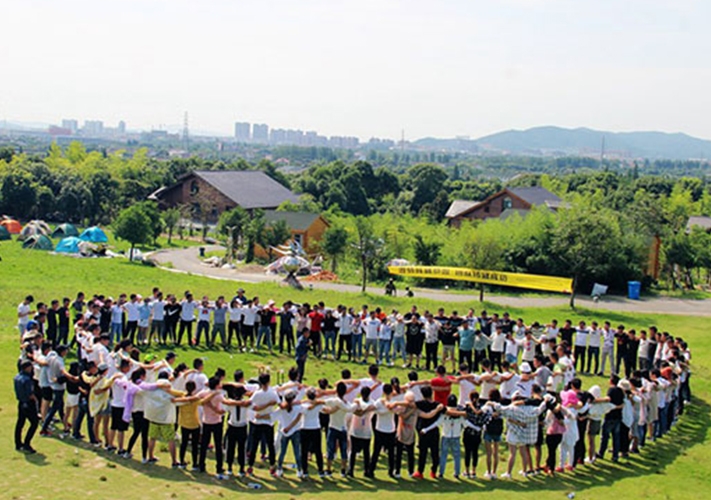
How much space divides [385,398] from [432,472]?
61.3 inches

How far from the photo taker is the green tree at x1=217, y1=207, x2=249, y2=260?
5229cm

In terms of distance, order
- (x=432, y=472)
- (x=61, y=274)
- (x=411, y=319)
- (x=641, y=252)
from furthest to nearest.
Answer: (x=641, y=252), (x=61, y=274), (x=411, y=319), (x=432, y=472)

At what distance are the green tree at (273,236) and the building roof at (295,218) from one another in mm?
3797

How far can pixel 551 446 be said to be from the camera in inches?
517

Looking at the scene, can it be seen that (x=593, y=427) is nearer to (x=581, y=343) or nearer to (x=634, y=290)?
(x=581, y=343)

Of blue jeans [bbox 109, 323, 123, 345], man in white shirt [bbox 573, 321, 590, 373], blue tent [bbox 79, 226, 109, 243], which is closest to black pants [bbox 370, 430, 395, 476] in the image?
man in white shirt [bbox 573, 321, 590, 373]

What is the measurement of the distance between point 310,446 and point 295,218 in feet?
146

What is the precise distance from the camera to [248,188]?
78.4 meters

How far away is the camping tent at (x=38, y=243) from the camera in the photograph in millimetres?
50125

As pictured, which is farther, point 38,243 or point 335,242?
point 38,243

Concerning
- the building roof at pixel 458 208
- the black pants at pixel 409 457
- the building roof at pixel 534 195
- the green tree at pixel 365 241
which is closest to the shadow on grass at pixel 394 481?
the black pants at pixel 409 457

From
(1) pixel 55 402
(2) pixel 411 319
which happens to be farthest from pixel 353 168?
(1) pixel 55 402

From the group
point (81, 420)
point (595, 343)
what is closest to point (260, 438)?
point (81, 420)

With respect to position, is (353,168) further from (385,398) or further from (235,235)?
(385,398)
